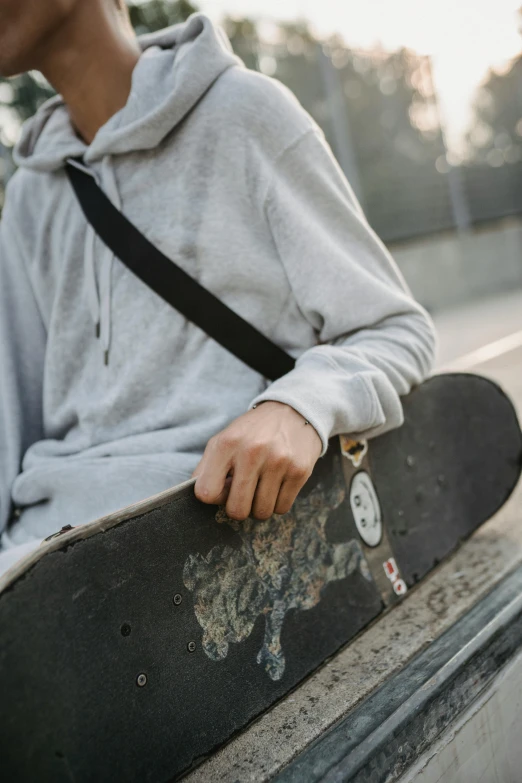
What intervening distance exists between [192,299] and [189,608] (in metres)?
0.60

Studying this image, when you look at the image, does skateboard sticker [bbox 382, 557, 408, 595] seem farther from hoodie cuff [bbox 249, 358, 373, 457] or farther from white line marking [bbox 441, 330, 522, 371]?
white line marking [bbox 441, 330, 522, 371]

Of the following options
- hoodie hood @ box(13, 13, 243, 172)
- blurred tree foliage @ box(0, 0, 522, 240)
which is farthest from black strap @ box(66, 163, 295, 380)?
blurred tree foliage @ box(0, 0, 522, 240)

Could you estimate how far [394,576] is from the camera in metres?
1.35

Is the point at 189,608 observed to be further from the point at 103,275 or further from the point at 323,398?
the point at 103,275

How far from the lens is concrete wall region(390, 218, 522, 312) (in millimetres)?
9695

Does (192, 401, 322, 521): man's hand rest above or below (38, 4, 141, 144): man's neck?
below

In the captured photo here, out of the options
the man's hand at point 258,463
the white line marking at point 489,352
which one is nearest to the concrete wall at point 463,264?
the white line marking at point 489,352

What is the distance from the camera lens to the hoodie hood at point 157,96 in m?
1.32

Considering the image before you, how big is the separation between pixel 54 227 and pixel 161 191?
30 centimetres

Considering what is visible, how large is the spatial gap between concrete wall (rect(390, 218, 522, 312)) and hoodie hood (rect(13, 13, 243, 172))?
26.2ft

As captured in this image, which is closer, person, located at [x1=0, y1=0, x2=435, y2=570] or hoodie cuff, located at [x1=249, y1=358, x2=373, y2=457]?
hoodie cuff, located at [x1=249, y1=358, x2=373, y2=457]

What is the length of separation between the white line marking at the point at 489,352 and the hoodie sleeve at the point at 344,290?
9.92ft

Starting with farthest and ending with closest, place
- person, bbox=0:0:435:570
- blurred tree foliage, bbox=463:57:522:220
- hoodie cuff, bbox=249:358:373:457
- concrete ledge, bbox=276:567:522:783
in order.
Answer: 1. blurred tree foliage, bbox=463:57:522:220
2. person, bbox=0:0:435:570
3. hoodie cuff, bbox=249:358:373:457
4. concrete ledge, bbox=276:567:522:783

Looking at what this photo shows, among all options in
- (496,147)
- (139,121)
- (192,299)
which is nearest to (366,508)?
(192,299)
